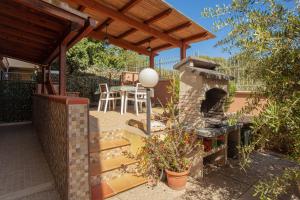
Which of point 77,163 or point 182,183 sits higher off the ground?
point 77,163

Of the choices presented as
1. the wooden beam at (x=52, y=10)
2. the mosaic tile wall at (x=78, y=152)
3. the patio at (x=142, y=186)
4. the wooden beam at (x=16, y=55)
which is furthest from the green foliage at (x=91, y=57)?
the mosaic tile wall at (x=78, y=152)

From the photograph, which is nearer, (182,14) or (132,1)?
(132,1)

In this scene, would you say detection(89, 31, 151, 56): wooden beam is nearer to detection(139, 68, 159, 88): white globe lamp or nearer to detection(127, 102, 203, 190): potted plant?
detection(139, 68, 159, 88): white globe lamp

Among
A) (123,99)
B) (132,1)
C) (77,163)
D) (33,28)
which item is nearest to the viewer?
(77,163)

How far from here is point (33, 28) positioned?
4070 mm

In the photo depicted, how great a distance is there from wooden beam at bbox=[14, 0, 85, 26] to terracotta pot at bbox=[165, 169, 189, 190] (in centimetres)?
276

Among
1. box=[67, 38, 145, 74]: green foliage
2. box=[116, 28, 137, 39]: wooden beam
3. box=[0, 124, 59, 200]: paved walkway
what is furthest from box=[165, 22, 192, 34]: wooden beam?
box=[67, 38, 145, 74]: green foliage

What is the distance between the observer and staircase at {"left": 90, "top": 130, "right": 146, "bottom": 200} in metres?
3.21

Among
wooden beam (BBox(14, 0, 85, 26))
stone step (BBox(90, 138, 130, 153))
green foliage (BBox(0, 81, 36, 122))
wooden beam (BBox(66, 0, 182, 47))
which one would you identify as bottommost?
stone step (BBox(90, 138, 130, 153))

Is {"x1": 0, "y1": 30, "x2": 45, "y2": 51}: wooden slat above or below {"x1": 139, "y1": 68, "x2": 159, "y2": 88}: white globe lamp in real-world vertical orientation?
above

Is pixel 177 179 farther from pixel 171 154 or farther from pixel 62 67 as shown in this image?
pixel 62 67

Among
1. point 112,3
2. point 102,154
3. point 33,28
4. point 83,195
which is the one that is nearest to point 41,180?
point 102,154

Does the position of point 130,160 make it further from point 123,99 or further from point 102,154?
point 123,99

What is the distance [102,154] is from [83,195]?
124cm
